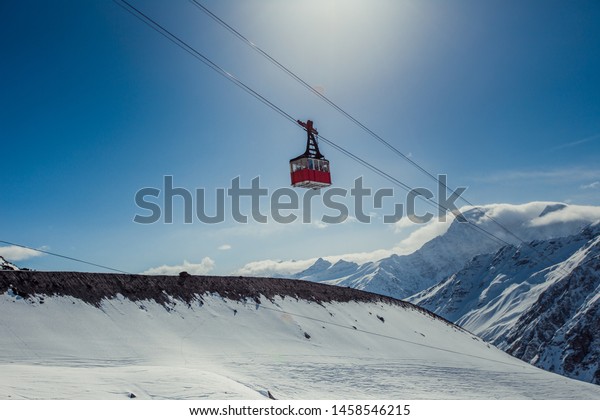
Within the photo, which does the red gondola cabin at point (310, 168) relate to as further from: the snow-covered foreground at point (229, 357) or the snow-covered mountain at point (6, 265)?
the snow-covered mountain at point (6, 265)

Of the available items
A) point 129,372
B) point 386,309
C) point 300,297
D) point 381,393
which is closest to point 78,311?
point 129,372

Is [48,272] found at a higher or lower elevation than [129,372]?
higher

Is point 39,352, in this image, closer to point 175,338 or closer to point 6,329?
point 6,329

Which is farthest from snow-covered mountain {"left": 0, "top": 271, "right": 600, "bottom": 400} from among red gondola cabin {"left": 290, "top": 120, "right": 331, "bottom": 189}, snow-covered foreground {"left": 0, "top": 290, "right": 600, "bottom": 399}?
red gondola cabin {"left": 290, "top": 120, "right": 331, "bottom": 189}

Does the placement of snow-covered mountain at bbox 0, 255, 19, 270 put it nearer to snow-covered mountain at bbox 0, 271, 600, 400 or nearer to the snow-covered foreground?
snow-covered mountain at bbox 0, 271, 600, 400

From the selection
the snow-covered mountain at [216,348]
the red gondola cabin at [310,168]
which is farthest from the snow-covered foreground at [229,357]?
the red gondola cabin at [310,168]

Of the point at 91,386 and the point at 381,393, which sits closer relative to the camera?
the point at 91,386

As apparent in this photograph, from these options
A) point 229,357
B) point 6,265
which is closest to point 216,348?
point 229,357
